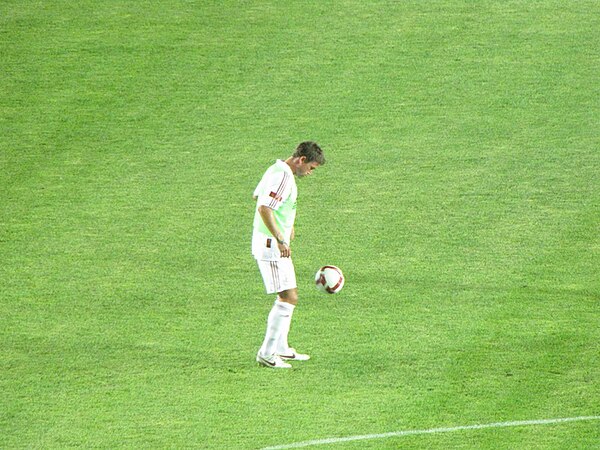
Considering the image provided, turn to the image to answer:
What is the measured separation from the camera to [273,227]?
10.6m

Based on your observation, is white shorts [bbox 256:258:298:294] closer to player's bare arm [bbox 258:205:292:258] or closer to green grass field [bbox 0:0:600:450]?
player's bare arm [bbox 258:205:292:258]

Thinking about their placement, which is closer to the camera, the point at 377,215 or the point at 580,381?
the point at 580,381

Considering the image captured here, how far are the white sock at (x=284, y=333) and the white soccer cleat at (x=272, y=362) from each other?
85 mm

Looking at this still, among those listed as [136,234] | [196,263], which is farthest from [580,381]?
[136,234]

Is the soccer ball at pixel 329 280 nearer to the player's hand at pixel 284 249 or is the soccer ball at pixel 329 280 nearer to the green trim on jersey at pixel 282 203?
the green trim on jersey at pixel 282 203

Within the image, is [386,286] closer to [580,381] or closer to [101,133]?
[580,381]

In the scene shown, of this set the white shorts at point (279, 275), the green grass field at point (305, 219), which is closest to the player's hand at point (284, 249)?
the white shorts at point (279, 275)

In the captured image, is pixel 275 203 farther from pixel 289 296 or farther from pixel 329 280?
pixel 329 280

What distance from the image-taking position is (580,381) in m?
10.4

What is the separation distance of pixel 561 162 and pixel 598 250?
292cm

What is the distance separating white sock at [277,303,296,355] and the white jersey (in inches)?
17.8

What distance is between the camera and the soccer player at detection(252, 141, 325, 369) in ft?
35.0

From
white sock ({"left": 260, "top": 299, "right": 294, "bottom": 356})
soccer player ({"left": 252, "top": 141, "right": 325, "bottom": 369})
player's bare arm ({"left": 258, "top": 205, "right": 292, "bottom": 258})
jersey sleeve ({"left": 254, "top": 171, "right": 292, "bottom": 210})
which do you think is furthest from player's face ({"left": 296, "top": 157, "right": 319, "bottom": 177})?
white sock ({"left": 260, "top": 299, "right": 294, "bottom": 356})

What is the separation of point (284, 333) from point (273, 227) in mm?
933
